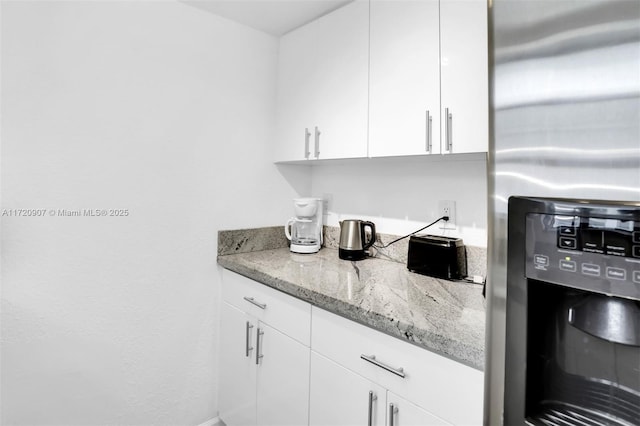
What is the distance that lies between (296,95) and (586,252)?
165 cm

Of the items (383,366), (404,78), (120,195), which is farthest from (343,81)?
(383,366)

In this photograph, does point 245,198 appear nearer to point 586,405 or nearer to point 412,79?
point 412,79

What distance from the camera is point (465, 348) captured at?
81 centimetres

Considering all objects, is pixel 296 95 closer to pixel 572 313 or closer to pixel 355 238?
pixel 355 238

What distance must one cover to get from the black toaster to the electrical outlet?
0.32 ft

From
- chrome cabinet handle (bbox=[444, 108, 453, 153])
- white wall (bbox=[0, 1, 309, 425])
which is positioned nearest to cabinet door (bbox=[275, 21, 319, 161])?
white wall (bbox=[0, 1, 309, 425])

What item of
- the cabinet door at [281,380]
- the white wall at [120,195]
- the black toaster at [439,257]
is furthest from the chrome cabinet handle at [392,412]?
the white wall at [120,195]

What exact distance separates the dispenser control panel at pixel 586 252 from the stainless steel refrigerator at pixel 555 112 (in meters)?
0.04

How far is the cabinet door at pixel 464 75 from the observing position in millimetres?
1158

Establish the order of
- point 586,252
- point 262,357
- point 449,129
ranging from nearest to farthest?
point 586,252
point 449,129
point 262,357

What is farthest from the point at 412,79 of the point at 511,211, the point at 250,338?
the point at 250,338

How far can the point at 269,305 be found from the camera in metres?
1.44

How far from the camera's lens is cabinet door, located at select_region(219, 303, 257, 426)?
60.8 inches

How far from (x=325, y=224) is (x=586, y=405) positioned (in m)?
1.68
